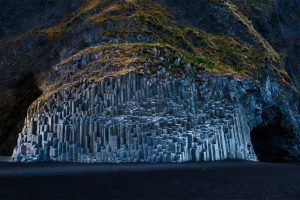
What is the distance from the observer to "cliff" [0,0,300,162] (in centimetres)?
7538

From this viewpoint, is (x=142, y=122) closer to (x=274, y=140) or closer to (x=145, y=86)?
(x=145, y=86)

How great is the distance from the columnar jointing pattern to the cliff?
6.1 inches

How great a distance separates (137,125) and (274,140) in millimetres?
40844

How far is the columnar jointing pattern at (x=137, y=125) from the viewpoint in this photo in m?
73.2

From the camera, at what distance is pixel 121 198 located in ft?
104

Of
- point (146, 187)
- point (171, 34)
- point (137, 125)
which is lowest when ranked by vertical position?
point (146, 187)

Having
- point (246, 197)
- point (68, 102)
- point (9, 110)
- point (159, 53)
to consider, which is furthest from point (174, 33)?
point (246, 197)

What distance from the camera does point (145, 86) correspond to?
264ft

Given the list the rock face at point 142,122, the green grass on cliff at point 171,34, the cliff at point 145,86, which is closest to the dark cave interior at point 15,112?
the cliff at point 145,86

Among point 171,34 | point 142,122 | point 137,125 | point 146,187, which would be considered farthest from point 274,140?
point 146,187

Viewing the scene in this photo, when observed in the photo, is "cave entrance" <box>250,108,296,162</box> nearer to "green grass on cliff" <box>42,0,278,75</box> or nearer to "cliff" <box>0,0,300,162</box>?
"cliff" <box>0,0,300,162</box>

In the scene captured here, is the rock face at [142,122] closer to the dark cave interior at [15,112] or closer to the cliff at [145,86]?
the cliff at [145,86]

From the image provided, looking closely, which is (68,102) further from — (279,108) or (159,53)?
(279,108)

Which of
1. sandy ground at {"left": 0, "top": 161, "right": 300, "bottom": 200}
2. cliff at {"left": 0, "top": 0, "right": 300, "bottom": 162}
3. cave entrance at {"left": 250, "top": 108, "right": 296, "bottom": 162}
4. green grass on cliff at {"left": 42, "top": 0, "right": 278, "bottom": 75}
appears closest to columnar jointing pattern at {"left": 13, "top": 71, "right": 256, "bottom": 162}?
cliff at {"left": 0, "top": 0, "right": 300, "bottom": 162}
